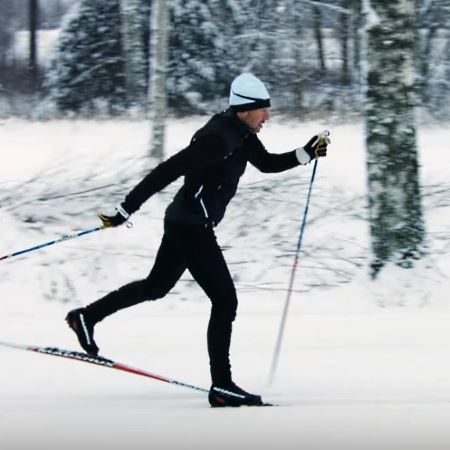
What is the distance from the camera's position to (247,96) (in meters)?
4.90

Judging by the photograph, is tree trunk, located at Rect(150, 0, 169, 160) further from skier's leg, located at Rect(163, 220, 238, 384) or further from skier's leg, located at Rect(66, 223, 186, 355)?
skier's leg, located at Rect(163, 220, 238, 384)

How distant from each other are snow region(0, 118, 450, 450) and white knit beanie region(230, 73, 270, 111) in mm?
1524

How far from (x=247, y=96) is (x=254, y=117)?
117 mm

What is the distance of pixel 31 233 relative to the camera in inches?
362

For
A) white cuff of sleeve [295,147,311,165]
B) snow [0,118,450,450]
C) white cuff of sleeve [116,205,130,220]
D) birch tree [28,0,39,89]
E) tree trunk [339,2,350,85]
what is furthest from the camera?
birch tree [28,0,39,89]

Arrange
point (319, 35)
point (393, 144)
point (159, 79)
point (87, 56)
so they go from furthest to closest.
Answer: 1. point (319, 35)
2. point (87, 56)
3. point (159, 79)
4. point (393, 144)

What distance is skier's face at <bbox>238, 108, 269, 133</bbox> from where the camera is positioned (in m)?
4.92

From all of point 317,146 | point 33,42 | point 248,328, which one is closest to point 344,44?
point 33,42

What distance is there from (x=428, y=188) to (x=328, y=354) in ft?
15.4

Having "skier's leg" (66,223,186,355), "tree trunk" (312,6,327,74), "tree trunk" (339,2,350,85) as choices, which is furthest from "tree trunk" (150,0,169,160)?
"tree trunk" (312,6,327,74)

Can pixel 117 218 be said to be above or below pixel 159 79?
above

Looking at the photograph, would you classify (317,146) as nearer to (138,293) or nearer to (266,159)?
(266,159)

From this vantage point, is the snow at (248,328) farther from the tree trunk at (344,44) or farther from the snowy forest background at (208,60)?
the tree trunk at (344,44)

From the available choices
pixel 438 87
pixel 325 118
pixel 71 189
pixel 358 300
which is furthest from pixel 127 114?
pixel 358 300
